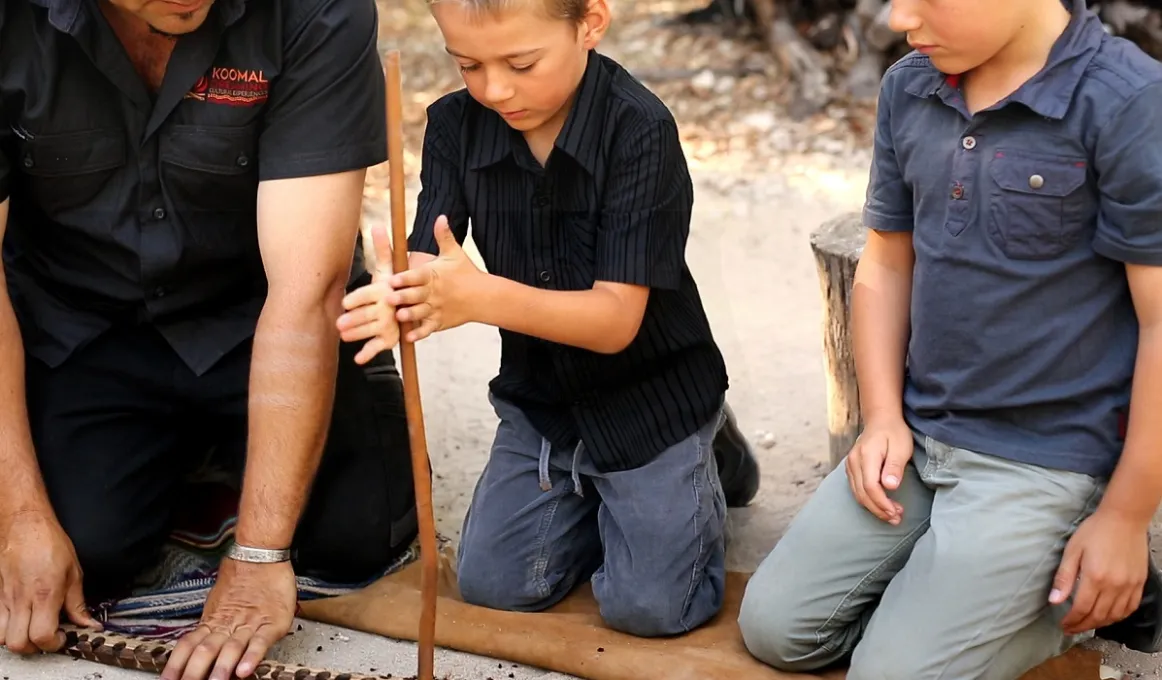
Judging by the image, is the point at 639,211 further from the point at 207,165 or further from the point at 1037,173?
the point at 207,165

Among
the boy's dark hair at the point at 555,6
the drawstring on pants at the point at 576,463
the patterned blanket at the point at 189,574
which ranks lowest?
the patterned blanket at the point at 189,574

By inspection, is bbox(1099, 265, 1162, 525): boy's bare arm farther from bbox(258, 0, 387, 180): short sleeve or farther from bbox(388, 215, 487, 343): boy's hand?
bbox(258, 0, 387, 180): short sleeve

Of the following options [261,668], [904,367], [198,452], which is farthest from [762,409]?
[261,668]

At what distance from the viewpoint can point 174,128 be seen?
2.37m

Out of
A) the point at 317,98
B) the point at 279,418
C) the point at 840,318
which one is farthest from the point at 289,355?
the point at 840,318

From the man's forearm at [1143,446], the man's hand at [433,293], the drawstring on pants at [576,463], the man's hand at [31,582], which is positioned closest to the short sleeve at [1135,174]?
the man's forearm at [1143,446]

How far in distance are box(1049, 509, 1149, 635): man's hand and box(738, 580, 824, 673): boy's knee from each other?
38 centimetres

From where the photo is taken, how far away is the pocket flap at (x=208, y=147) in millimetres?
2377

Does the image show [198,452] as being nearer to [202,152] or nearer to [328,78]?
[202,152]

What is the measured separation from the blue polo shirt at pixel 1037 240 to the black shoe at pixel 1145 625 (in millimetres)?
247

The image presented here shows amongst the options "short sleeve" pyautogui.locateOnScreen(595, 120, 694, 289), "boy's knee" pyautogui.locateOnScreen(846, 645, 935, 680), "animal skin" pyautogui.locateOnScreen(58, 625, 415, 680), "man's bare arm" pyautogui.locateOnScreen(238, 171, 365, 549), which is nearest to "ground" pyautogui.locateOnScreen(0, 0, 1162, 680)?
"animal skin" pyautogui.locateOnScreen(58, 625, 415, 680)

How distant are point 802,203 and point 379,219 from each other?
150 cm

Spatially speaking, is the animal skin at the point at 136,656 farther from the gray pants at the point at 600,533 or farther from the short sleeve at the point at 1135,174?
the short sleeve at the point at 1135,174

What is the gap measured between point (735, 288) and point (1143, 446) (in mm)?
2192
